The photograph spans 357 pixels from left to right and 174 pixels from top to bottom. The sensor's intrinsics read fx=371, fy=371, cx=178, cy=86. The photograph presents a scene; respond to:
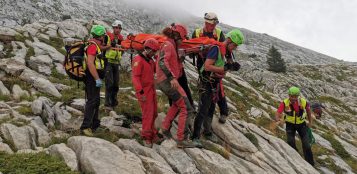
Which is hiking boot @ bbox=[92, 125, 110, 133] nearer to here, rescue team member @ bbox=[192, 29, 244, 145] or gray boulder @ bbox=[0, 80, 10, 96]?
rescue team member @ bbox=[192, 29, 244, 145]

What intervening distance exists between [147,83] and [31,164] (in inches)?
161

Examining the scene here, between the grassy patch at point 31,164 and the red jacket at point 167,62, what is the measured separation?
381cm

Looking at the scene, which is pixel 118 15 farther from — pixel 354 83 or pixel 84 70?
pixel 84 70

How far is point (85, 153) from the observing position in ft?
30.0

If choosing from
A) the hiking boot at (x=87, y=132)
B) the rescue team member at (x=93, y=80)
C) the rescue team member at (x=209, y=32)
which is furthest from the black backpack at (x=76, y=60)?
the rescue team member at (x=209, y=32)

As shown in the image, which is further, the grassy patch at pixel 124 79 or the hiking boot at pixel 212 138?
the grassy patch at pixel 124 79

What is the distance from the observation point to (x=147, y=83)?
1116 centimetres

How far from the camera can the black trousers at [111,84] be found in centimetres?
1459

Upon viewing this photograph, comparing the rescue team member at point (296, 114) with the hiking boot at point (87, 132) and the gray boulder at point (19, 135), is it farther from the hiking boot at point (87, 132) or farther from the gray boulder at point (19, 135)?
the gray boulder at point (19, 135)

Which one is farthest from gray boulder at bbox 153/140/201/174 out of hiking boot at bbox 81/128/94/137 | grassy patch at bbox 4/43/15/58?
grassy patch at bbox 4/43/15/58

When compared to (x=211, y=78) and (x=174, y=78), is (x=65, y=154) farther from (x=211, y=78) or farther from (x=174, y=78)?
(x=211, y=78)

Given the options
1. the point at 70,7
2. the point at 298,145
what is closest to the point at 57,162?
the point at 298,145

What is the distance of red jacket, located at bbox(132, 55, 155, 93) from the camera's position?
35.9 ft

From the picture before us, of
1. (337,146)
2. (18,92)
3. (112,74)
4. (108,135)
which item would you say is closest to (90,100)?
(108,135)
